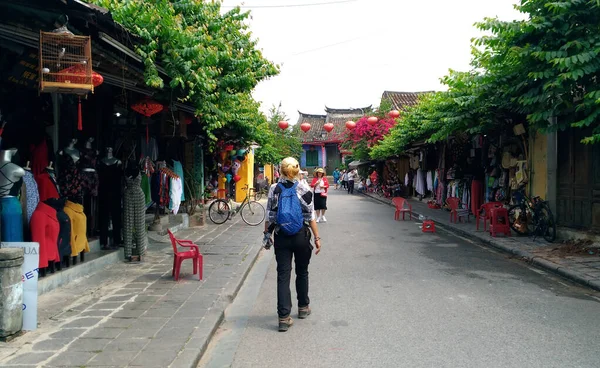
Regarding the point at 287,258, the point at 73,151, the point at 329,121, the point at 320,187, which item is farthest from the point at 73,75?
the point at 329,121

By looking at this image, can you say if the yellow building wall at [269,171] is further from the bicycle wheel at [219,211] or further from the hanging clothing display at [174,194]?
the hanging clothing display at [174,194]

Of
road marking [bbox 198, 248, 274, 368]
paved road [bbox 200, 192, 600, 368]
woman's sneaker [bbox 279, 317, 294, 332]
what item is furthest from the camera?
woman's sneaker [bbox 279, 317, 294, 332]

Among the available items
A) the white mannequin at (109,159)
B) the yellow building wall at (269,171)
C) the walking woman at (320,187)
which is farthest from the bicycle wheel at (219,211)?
the yellow building wall at (269,171)

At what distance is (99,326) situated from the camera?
5.25 meters

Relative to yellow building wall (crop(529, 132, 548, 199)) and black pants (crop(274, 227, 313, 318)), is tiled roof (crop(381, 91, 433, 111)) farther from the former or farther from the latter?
black pants (crop(274, 227, 313, 318))

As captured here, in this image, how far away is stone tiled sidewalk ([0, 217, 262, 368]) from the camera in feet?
14.4

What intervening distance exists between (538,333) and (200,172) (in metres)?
13.4

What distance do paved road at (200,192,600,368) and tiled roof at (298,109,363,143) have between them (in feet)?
155

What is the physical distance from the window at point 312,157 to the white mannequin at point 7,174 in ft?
168

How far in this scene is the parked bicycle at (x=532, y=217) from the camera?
1116 centimetres

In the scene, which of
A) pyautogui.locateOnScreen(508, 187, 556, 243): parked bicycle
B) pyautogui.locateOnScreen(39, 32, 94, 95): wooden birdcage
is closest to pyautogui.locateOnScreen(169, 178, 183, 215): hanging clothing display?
pyautogui.locateOnScreen(39, 32, 94, 95): wooden birdcage

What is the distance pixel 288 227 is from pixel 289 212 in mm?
165

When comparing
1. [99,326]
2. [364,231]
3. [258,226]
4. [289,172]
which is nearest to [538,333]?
[289,172]

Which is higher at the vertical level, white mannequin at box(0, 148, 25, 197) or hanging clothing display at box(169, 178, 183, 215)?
white mannequin at box(0, 148, 25, 197)
